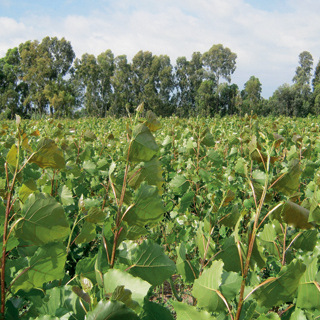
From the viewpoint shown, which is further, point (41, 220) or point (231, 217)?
point (231, 217)

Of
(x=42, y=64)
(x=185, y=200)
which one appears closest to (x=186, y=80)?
(x=42, y=64)

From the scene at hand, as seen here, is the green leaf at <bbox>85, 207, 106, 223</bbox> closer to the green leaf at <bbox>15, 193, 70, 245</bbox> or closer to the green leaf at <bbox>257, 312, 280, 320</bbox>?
the green leaf at <bbox>15, 193, 70, 245</bbox>

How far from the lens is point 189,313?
503mm

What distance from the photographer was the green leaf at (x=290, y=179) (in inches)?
25.2

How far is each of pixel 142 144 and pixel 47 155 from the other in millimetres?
204

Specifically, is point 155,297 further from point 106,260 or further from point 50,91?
point 50,91

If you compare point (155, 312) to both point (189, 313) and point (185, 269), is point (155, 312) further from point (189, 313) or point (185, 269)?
point (185, 269)

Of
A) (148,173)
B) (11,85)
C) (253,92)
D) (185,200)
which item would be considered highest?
(253,92)

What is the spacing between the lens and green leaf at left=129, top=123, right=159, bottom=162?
25.6 inches

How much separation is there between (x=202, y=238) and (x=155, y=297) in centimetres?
139

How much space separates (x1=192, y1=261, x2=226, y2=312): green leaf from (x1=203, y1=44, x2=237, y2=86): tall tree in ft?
192

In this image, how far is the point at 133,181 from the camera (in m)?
0.74

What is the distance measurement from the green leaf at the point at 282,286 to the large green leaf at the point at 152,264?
0.17 m

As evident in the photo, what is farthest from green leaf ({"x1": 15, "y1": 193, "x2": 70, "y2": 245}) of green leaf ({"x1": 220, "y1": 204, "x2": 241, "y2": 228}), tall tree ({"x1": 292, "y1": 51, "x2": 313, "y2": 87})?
tall tree ({"x1": 292, "y1": 51, "x2": 313, "y2": 87})
